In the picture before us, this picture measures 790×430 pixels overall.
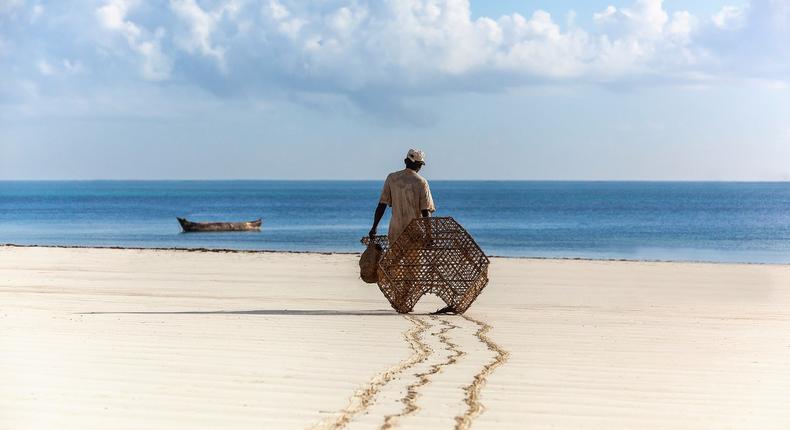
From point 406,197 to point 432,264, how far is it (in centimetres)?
76

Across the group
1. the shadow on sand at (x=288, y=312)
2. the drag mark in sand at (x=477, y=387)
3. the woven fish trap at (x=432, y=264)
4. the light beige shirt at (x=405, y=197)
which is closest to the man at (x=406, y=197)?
the light beige shirt at (x=405, y=197)

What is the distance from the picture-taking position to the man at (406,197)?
10.5 meters

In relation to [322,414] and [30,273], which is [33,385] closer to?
[322,414]

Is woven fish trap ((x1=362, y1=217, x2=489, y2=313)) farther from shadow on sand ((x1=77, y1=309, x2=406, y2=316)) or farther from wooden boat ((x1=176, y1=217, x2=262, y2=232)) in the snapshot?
wooden boat ((x1=176, y1=217, x2=262, y2=232))

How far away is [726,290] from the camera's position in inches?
650

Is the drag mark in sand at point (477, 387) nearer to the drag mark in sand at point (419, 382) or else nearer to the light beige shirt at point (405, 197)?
the drag mark in sand at point (419, 382)

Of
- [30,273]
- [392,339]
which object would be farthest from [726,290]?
[30,273]

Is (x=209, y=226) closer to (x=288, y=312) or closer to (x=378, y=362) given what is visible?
(x=288, y=312)

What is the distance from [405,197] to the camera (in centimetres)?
1049

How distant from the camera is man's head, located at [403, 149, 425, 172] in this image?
10656mm

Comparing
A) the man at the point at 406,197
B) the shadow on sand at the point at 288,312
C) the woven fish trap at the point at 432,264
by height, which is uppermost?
the man at the point at 406,197

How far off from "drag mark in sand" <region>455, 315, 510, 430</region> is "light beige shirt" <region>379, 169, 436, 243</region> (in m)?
1.88

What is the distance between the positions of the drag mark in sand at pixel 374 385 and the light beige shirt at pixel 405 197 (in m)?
1.73

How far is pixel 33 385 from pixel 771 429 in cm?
419
